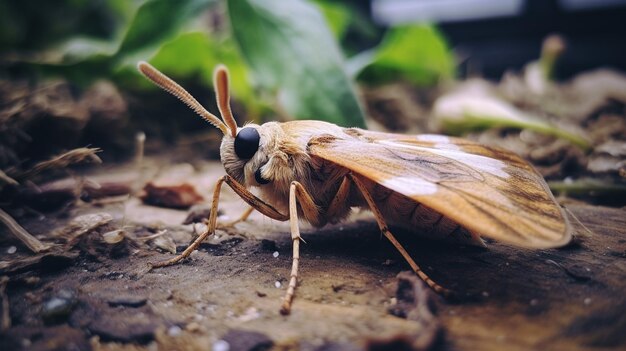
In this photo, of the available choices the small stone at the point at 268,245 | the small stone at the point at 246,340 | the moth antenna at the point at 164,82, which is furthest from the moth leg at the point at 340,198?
the small stone at the point at 246,340

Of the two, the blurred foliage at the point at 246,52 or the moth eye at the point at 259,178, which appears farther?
the blurred foliage at the point at 246,52

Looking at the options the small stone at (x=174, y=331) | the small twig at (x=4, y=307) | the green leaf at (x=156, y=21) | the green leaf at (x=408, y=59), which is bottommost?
the small twig at (x=4, y=307)

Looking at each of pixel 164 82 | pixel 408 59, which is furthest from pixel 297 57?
pixel 408 59

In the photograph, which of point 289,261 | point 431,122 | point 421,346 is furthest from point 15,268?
point 431,122

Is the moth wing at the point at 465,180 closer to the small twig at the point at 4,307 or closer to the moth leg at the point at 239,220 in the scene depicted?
the moth leg at the point at 239,220

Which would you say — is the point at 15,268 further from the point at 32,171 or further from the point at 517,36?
the point at 517,36

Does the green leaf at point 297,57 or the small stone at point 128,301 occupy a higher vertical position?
the green leaf at point 297,57

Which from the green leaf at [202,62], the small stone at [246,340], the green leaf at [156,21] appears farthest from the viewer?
the green leaf at [202,62]
